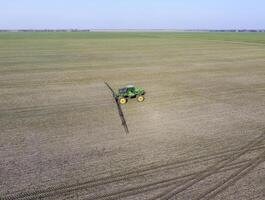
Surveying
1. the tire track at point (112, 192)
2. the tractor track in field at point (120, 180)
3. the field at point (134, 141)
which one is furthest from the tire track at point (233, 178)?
the tire track at point (112, 192)

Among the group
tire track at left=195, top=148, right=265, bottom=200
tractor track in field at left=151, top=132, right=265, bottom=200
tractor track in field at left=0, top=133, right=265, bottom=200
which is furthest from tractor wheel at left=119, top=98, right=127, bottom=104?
tire track at left=195, top=148, right=265, bottom=200

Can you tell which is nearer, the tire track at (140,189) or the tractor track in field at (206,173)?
the tire track at (140,189)

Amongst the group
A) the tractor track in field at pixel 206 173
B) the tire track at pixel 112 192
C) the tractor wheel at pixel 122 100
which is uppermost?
the tractor wheel at pixel 122 100

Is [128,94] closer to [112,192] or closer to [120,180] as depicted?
[120,180]

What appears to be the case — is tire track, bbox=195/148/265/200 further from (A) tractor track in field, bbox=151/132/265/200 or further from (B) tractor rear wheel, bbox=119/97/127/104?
(B) tractor rear wheel, bbox=119/97/127/104

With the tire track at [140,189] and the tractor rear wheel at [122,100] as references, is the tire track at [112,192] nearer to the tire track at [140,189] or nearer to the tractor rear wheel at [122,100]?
the tire track at [140,189]

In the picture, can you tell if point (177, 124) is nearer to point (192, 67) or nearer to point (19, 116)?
point (19, 116)

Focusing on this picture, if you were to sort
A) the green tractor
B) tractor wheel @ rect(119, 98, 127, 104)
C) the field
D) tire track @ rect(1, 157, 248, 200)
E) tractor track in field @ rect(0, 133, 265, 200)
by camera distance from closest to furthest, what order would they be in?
tire track @ rect(1, 157, 248, 200)
tractor track in field @ rect(0, 133, 265, 200)
the field
tractor wheel @ rect(119, 98, 127, 104)
the green tractor

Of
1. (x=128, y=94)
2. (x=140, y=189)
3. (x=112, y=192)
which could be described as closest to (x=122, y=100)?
(x=128, y=94)
